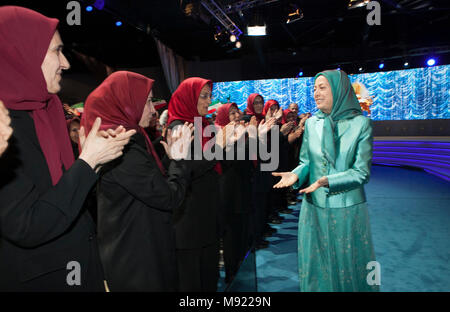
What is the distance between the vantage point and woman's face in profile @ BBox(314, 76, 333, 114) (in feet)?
6.07

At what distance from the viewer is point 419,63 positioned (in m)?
9.37

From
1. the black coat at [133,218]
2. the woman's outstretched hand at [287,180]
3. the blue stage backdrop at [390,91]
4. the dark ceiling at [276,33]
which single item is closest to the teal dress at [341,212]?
the woman's outstretched hand at [287,180]

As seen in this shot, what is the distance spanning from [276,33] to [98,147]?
9046 millimetres

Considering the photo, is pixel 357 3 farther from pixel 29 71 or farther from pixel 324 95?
pixel 29 71

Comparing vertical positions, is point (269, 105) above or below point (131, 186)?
above

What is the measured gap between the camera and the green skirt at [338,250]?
1783mm

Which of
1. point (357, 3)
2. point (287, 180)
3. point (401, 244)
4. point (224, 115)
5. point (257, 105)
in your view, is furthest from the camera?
point (357, 3)

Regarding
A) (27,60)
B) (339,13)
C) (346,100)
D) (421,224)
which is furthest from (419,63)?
(27,60)

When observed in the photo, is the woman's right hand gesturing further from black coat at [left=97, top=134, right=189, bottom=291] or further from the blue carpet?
the blue carpet

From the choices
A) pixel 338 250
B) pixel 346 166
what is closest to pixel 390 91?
pixel 346 166

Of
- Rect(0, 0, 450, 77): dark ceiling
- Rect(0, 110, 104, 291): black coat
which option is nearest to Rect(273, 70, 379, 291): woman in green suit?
Rect(0, 110, 104, 291): black coat

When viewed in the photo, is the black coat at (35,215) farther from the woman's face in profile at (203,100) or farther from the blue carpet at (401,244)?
the blue carpet at (401,244)

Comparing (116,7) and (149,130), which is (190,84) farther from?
(116,7)

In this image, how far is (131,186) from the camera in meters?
1.27
